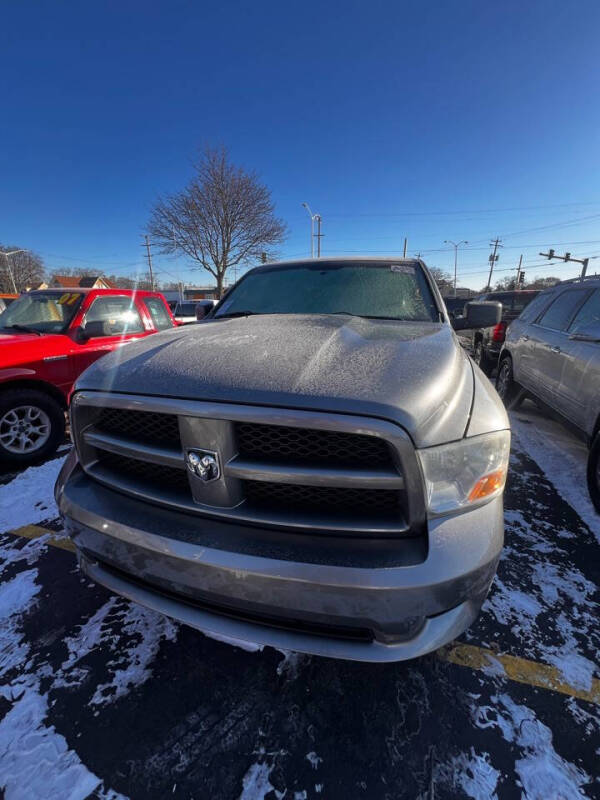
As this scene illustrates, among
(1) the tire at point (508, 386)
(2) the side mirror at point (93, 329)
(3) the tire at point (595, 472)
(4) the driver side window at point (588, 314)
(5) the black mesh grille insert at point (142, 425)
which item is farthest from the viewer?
(1) the tire at point (508, 386)

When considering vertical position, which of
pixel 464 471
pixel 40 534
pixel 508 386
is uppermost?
pixel 464 471

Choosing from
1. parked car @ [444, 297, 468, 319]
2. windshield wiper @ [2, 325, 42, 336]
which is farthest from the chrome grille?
windshield wiper @ [2, 325, 42, 336]

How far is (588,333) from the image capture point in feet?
11.3

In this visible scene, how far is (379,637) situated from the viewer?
3.95ft

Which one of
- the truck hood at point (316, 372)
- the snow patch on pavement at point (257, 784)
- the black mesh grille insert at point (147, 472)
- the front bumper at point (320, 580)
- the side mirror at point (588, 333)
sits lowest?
the snow patch on pavement at point (257, 784)

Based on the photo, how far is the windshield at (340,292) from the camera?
8.30 ft

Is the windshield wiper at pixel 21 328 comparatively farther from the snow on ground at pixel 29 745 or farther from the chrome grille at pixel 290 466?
the chrome grille at pixel 290 466

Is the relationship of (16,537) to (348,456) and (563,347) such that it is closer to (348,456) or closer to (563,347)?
(348,456)

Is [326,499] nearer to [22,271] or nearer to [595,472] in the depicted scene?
[595,472]

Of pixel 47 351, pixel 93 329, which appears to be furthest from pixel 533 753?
pixel 47 351

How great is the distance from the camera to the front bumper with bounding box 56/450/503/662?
1.13 meters

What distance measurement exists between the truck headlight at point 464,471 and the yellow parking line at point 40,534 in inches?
97.4

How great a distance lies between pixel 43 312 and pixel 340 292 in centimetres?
404

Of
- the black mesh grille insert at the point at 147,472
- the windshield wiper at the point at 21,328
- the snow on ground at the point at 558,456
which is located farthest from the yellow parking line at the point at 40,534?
the snow on ground at the point at 558,456
